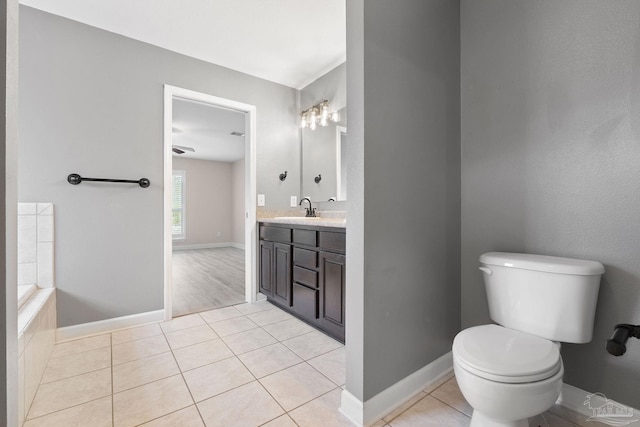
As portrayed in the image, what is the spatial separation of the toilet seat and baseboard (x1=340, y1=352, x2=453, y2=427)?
43 cm

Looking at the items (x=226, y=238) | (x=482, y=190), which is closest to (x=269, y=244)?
(x=482, y=190)

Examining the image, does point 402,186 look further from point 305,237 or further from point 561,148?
point 305,237

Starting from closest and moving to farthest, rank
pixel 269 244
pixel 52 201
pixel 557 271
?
pixel 557 271 → pixel 52 201 → pixel 269 244

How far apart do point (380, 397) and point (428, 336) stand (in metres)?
0.44

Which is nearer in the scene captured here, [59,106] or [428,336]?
[428,336]

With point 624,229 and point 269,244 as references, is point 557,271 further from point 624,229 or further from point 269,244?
point 269,244

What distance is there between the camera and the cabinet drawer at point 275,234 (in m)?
2.41

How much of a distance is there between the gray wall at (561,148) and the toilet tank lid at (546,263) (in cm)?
13

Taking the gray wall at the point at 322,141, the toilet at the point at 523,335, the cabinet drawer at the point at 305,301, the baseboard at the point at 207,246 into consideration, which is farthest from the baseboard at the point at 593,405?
the baseboard at the point at 207,246

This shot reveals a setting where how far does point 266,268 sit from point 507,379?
2.16m

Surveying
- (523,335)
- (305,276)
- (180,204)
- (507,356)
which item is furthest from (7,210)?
(180,204)

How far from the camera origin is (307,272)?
2.17 m

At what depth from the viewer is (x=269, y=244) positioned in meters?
2.69

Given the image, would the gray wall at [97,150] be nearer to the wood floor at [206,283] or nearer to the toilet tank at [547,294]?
the wood floor at [206,283]
